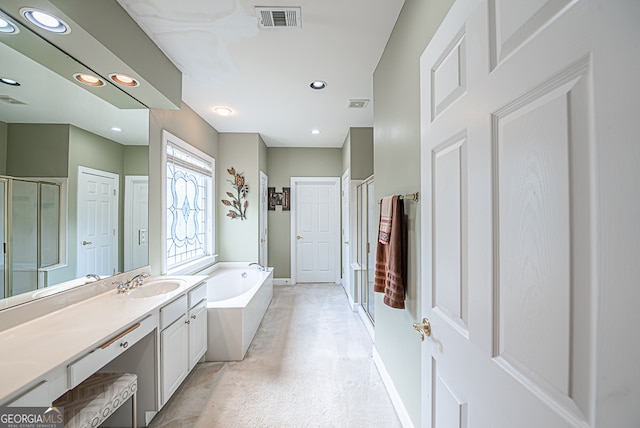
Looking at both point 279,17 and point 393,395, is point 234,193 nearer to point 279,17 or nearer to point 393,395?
point 279,17

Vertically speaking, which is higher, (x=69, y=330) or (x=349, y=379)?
(x=69, y=330)

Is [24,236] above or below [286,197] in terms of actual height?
below

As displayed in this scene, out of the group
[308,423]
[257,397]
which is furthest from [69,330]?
[308,423]

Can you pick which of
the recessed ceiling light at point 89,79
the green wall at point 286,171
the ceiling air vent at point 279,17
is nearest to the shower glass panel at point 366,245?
the green wall at point 286,171

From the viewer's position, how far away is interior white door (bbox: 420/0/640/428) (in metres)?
0.40

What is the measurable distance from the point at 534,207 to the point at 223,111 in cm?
347

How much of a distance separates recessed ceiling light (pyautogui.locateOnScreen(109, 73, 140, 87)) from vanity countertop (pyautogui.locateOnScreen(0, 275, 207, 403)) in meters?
1.51

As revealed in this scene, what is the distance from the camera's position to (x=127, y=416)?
1.62m

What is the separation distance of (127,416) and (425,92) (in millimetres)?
2379

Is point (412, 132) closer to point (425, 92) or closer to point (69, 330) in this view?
point (425, 92)

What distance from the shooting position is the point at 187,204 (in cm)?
328

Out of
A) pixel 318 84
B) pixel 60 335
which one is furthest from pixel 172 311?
pixel 318 84

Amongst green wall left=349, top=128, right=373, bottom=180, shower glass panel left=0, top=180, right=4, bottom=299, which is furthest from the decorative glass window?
green wall left=349, top=128, right=373, bottom=180

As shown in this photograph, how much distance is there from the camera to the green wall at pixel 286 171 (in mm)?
5129
